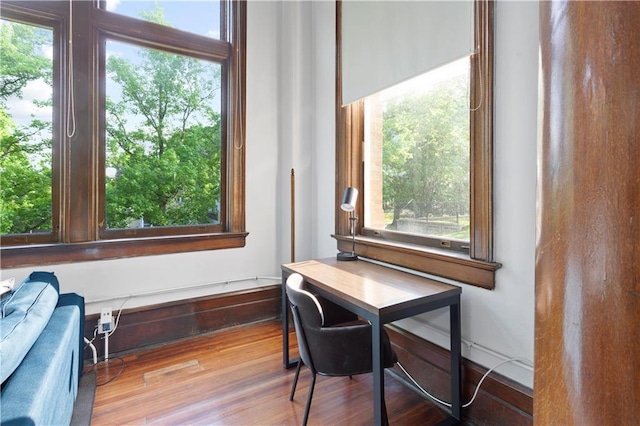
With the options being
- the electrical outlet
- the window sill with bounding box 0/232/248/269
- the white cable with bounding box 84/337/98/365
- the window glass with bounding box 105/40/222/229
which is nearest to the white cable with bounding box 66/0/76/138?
the window glass with bounding box 105/40/222/229

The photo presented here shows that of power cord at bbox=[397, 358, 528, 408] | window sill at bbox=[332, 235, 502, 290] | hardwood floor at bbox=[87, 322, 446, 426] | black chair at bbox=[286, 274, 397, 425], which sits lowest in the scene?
hardwood floor at bbox=[87, 322, 446, 426]

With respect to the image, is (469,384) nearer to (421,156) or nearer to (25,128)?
(421,156)

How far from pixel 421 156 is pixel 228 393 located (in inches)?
75.3

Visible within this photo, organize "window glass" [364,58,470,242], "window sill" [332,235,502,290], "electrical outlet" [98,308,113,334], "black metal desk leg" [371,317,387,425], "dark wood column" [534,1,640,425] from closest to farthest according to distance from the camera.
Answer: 1. "dark wood column" [534,1,640,425]
2. "black metal desk leg" [371,317,387,425]
3. "window sill" [332,235,502,290]
4. "window glass" [364,58,470,242]
5. "electrical outlet" [98,308,113,334]

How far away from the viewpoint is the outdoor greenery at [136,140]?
231 cm

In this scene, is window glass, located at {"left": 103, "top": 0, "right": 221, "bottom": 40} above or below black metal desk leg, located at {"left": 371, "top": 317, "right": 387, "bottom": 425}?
above

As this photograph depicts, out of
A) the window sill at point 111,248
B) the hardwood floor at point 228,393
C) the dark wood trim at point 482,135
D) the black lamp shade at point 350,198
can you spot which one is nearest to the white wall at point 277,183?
the window sill at point 111,248

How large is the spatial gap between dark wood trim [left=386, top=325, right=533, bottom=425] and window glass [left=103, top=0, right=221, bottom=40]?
2924 millimetres

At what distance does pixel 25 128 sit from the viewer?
233cm

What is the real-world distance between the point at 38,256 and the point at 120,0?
6.60 ft

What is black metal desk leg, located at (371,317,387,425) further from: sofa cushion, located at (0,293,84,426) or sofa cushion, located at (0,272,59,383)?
sofa cushion, located at (0,272,59,383)

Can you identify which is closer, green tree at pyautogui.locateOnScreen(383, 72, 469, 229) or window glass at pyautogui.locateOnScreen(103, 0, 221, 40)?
green tree at pyautogui.locateOnScreen(383, 72, 469, 229)

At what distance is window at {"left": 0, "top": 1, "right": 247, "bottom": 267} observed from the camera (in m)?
2.35

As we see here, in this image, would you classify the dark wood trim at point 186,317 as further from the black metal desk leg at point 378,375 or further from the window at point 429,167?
the black metal desk leg at point 378,375
